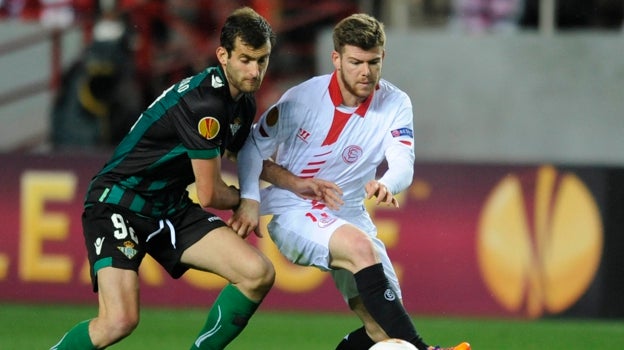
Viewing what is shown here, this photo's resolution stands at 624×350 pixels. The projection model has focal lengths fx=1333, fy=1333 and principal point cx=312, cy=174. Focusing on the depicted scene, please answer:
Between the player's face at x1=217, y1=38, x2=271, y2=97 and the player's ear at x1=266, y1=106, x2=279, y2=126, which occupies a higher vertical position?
the player's face at x1=217, y1=38, x2=271, y2=97

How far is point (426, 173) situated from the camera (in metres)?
11.1

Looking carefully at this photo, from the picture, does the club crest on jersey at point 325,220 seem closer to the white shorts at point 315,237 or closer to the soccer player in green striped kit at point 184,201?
the white shorts at point 315,237

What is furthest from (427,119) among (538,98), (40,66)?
(40,66)

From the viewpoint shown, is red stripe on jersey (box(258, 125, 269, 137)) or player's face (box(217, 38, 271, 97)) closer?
player's face (box(217, 38, 271, 97))

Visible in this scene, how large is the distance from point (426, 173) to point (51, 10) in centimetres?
465

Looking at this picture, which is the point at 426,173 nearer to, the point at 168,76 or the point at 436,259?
the point at 436,259

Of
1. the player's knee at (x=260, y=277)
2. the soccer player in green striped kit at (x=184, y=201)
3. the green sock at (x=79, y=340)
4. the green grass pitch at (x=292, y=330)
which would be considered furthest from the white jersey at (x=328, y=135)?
the green grass pitch at (x=292, y=330)

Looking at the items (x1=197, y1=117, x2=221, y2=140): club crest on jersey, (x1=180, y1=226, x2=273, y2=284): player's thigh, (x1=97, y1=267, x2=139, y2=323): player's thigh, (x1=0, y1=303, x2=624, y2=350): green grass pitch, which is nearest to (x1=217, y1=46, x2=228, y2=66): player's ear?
(x1=197, y1=117, x2=221, y2=140): club crest on jersey

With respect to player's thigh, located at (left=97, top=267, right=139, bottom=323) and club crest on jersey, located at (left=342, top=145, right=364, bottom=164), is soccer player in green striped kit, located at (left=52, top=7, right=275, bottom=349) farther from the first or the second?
club crest on jersey, located at (left=342, top=145, right=364, bottom=164)

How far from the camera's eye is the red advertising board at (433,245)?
10.9 meters

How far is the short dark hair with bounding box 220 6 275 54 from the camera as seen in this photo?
21.2ft

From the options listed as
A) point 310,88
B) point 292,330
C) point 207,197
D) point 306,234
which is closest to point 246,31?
point 310,88

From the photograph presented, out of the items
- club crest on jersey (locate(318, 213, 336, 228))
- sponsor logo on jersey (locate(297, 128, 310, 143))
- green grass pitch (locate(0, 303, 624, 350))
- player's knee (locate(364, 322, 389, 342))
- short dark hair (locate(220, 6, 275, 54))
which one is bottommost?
green grass pitch (locate(0, 303, 624, 350))

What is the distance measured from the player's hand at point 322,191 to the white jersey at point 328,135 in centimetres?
8
